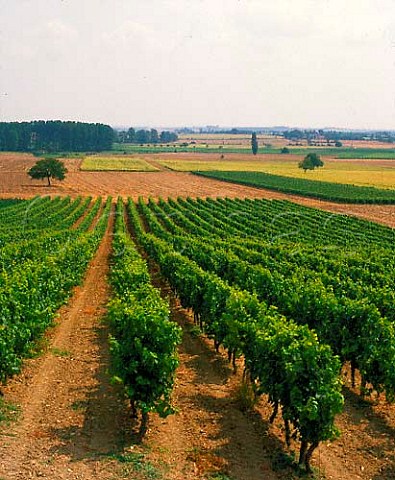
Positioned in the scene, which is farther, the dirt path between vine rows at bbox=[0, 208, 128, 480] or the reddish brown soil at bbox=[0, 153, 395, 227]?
the reddish brown soil at bbox=[0, 153, 395, 227]

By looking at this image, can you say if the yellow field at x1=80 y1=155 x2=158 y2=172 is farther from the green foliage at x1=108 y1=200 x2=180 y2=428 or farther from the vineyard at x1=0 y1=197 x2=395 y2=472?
the green foliage at x1=108 y1=200 x2=180 y2=428

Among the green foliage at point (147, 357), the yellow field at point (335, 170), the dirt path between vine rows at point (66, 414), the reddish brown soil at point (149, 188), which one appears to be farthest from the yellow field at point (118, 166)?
the green foliage at point (147, 357)

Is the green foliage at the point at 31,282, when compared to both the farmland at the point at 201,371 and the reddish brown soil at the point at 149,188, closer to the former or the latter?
the farmland at the point at 201,371

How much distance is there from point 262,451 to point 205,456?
1.13 m

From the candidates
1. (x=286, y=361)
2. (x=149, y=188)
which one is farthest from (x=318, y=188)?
(x=286, y=361)

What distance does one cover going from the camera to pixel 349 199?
6606 cm

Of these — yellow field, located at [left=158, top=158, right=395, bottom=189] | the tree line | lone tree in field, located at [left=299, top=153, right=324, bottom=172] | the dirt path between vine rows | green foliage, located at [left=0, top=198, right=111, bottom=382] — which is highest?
the tree line

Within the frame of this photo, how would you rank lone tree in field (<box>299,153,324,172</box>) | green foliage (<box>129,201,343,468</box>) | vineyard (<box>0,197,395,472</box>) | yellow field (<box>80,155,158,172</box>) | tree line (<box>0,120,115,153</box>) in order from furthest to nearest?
tree line (<box>0,120,115,153</box>)
yellow field (<box>80,155,158,172</box>)
lone tree in field (<box>299,153,324,172</box>)
vineyard (<box>0,197,395,472</box>)
green foliage (<box>129,201,343,468</box>)

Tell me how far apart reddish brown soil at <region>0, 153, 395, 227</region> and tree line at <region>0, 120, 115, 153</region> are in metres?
70.3

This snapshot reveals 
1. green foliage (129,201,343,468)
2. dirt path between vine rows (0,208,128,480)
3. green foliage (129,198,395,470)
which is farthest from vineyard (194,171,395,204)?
green foliage (129,201,343,468)

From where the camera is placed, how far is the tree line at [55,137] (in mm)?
173375

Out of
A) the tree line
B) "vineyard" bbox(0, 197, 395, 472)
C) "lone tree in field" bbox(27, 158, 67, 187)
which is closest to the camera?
"vineyard" bbox(0, 197, 395, 472)

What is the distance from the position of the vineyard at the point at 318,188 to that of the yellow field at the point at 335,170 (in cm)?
628

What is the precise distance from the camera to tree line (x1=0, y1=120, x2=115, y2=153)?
173 m
